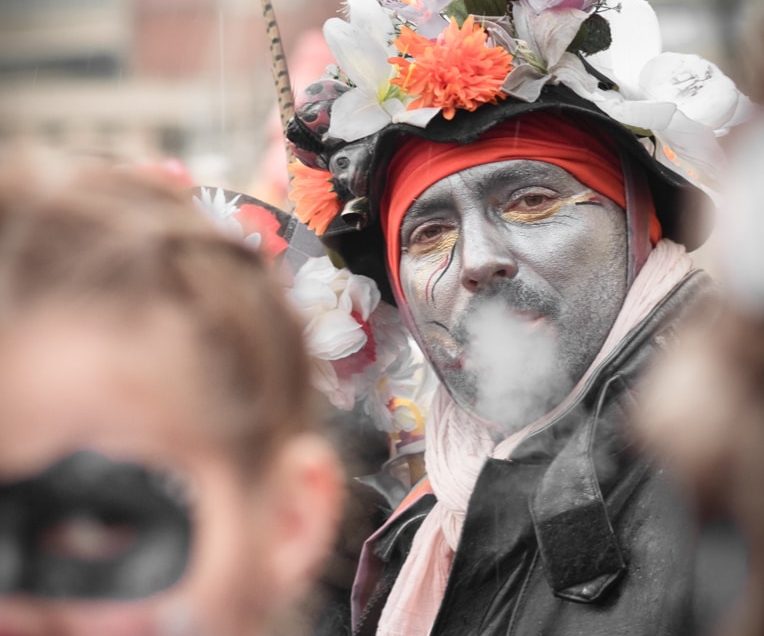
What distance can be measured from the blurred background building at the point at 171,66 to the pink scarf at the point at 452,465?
18.1 inches

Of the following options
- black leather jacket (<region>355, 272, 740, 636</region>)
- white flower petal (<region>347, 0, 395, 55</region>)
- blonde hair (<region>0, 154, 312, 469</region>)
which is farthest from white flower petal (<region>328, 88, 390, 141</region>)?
blonde hair (<region>0, 154, 312, 469</region>)

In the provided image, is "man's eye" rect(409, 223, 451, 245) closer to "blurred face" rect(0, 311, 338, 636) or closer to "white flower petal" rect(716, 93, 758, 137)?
"white flower petal" rect(716, 93, 758, 137)

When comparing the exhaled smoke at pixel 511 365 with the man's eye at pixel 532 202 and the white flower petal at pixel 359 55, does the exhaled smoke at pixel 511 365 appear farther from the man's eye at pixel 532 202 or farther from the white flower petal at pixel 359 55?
the white flower petal at pixel 359 55

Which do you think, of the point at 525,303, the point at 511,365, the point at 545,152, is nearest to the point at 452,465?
the point at 511,365

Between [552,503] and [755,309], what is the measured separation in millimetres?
904

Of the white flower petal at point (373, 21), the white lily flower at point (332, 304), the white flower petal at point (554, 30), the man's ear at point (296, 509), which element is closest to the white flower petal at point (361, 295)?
the white lily flower at point (332, 304)

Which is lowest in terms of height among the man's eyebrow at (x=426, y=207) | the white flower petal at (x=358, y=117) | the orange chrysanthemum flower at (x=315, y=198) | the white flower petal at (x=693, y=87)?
the orange chrysanthemum flower at (x=315, y=198)

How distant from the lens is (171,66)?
2.69 m

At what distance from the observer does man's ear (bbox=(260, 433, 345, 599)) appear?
4.31 ft

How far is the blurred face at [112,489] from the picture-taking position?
4.09 feet

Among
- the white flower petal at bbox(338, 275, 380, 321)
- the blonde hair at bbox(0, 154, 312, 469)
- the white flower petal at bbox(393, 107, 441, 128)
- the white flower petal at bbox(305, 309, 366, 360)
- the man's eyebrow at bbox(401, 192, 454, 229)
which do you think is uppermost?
the blonde hair at bbox(0, 154, 312, 469)

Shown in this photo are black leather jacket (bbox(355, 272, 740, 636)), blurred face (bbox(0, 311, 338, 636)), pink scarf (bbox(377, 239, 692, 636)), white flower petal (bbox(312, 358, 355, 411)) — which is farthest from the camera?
white flower petal (bbox(312, 358, 355, 411))

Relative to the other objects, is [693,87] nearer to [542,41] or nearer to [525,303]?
[542,41]

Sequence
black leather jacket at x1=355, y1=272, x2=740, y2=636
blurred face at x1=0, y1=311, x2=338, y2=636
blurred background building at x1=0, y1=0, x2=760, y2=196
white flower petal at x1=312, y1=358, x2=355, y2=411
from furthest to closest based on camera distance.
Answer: white flower petal at x1=312, y1=358, x2=355, y2=411 < blurred background building at x1=0, y1=0, x2=760, y2=196 < black leather jacket at x1=355, y1=272, x2=740, y2=636 < blurred face at x1=0, y1=311, x2=338, y2=636
